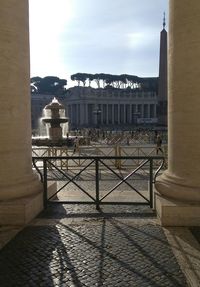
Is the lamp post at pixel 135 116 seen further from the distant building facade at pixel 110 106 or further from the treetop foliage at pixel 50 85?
the treetop foliage at pixel 50 85

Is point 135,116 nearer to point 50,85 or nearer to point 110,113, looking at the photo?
point 110,113

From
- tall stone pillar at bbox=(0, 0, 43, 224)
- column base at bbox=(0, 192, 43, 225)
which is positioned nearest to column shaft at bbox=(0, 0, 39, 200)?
tall stone pillar at bbox=(0, 0, 43, 224)

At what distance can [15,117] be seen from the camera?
7.54m

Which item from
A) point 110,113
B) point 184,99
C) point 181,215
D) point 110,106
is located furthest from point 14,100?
point 110,106

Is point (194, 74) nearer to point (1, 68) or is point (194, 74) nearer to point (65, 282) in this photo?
point (1, 68)

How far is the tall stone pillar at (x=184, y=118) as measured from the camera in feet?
23.1

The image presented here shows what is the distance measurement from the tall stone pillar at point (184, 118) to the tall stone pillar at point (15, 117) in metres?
2.41

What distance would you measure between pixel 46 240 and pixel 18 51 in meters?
3.38

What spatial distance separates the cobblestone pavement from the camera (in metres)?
4.86

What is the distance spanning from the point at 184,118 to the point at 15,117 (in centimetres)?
297

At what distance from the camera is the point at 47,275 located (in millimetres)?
4980

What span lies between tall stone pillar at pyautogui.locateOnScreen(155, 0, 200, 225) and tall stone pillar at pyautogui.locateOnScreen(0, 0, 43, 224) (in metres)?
2.41

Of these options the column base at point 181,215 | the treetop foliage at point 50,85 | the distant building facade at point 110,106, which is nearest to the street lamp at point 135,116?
the distant building facade at point 110,106

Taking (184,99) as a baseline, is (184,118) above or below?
below
